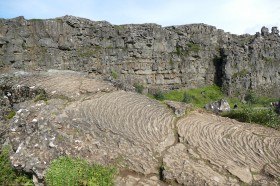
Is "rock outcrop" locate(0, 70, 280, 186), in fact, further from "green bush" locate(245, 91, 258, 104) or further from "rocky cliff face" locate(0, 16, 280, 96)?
"green bush" locate(245, 91, 258, 104)

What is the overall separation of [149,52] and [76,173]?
4616cm

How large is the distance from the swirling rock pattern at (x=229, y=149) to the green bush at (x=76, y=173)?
3.31 ft

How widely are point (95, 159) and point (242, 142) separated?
8.82 ft

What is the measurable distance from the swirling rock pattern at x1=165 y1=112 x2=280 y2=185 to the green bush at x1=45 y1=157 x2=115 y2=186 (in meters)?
1.01

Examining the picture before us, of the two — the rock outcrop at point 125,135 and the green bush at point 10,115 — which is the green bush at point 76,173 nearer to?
the rock outcrop at point 125,135

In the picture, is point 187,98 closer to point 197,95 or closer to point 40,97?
point 197,95

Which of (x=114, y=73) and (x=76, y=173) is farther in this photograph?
(x=114, y=73)

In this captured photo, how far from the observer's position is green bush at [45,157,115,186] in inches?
209

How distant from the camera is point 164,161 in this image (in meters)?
5.85

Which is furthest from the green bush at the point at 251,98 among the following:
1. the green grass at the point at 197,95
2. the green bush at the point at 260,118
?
the green bush at the point at 260,118

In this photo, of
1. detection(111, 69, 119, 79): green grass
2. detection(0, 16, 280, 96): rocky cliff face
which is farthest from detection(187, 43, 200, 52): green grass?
detection(111, 69, 119, 79): green grass

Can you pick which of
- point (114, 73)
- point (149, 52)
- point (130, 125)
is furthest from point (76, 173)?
point (149, 52)

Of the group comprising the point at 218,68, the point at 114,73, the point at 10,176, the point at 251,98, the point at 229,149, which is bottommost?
the point at 251,98

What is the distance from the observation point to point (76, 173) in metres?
5.41
